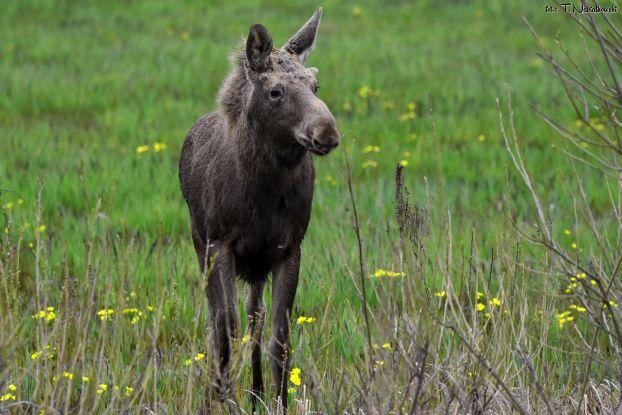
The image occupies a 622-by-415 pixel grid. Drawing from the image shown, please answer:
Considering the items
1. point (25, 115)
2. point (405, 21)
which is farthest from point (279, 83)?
point (405, 21)

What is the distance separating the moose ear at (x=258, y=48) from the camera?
14.8ft

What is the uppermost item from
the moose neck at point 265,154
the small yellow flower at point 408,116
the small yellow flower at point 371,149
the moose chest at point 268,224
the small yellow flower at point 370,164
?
the moose neck at point 265,154

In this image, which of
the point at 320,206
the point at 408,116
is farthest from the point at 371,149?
the point at 320,206

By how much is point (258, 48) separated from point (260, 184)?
2.15ft

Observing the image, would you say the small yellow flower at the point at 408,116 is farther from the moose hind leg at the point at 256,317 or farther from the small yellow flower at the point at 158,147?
the moose hind leg at the point at 256,317

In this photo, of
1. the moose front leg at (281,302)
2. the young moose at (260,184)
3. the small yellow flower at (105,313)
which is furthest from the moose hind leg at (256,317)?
the small yellow flower at (105,313)

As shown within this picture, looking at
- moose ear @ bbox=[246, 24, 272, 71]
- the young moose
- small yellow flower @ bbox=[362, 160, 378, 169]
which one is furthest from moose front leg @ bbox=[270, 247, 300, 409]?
small yellow flower @ bbox=[362, 160, 378, 169]

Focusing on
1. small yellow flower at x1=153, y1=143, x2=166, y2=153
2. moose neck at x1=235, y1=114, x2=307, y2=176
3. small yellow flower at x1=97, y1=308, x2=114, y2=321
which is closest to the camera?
small yellow flower at x1=97, y1=308, x2=114, y2=321

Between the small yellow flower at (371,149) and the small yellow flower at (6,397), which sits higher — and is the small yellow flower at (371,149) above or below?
above

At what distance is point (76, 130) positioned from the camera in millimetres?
10156

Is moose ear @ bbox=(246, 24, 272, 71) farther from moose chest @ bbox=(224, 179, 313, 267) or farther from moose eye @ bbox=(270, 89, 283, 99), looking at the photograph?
moose chest @ bbox=(224, 179, 313, 267)

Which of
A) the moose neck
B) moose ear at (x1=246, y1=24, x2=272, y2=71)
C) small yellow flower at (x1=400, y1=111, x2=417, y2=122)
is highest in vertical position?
moose ear at (x1=246, y1=24, x2=272, y2=71)

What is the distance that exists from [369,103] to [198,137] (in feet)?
19.3

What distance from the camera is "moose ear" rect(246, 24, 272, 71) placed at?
177 inches
